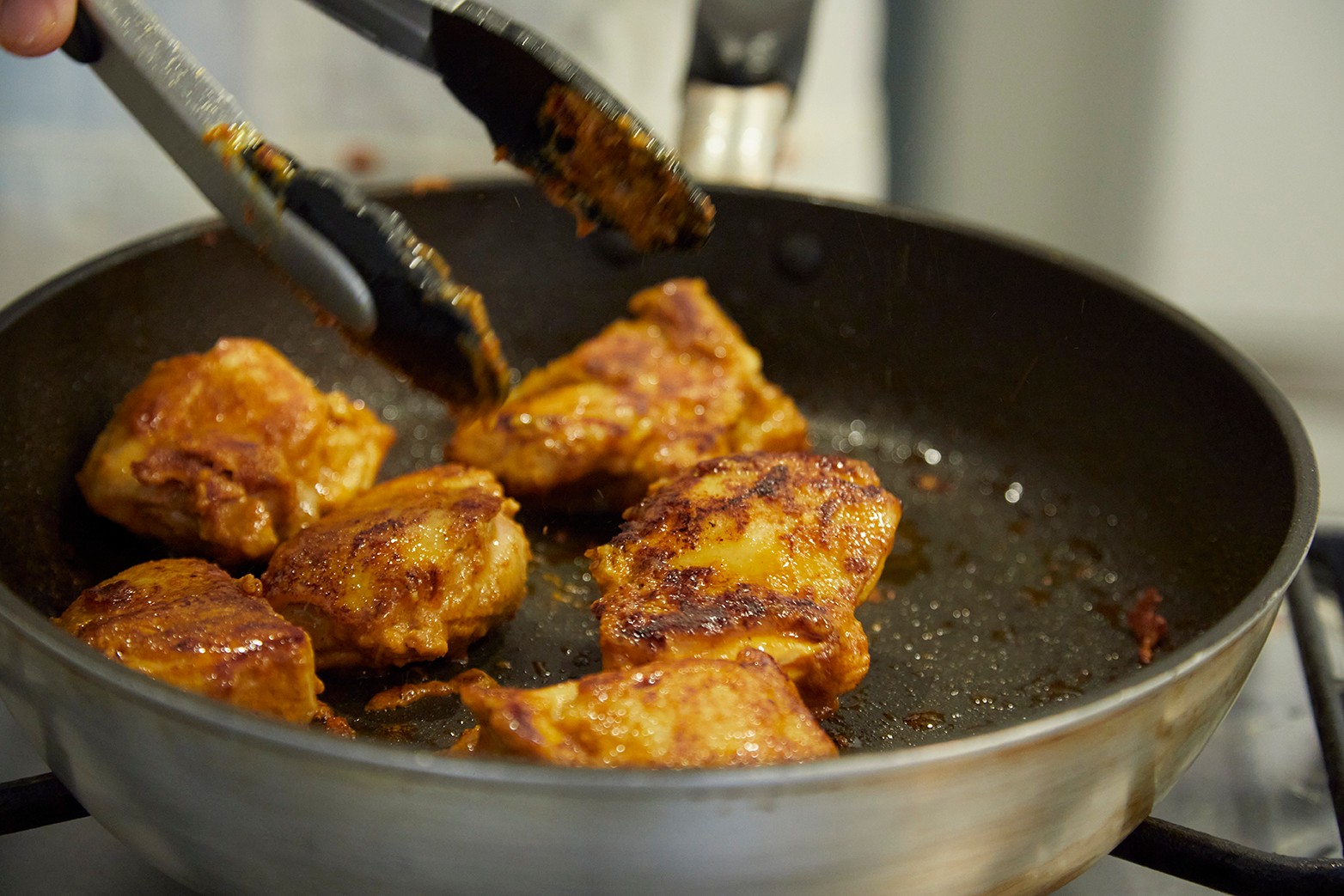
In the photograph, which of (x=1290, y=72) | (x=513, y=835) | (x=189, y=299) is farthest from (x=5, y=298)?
(x=1290, y=72)

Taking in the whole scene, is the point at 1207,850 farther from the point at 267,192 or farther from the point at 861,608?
the point at 267,192

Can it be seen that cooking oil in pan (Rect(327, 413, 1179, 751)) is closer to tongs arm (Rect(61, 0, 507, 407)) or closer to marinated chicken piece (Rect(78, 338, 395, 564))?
marinated chicken piece (Rect(78, 338, 395, 564))

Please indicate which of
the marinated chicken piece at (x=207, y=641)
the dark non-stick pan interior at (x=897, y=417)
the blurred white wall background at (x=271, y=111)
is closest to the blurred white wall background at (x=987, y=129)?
the blurred white wall background at (x=271, y=111)

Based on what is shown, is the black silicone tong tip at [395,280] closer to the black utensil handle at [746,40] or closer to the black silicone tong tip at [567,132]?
the black silicone tong tip at [567,132]

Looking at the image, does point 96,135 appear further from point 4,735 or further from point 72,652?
point 72,652

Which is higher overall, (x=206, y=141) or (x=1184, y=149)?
(x=206, y=141)

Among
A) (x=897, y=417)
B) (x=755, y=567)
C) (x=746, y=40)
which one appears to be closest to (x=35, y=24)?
(x=755, y=567)
